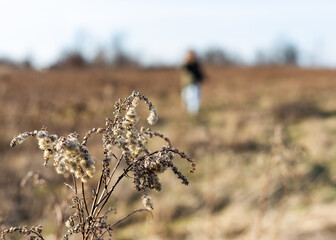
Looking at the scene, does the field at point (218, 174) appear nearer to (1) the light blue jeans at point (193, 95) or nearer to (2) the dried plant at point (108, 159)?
(1) the light blue jeans at point (193, 95)

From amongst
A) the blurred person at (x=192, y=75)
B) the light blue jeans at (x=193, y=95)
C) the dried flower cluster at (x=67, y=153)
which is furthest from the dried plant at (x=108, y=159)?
the light blue jeans at (x=193, y=95)

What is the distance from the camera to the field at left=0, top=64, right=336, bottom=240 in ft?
16.8

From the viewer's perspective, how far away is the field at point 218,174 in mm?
5125

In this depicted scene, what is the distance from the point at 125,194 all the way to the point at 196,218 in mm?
1453

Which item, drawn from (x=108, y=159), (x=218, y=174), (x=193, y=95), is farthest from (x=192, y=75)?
(x=108, y=159)

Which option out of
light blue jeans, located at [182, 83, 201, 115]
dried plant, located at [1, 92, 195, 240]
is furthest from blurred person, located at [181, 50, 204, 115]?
dried plant, located at [1, 92, 195, 240]

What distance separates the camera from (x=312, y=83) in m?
18.0

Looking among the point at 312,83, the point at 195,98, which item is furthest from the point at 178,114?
the point at 312,83

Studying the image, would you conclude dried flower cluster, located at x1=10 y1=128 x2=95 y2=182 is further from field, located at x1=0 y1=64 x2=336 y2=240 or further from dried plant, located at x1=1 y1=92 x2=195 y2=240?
field, located at x1=0 y1=64 x2=336 y2=240

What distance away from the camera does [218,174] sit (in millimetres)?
7797

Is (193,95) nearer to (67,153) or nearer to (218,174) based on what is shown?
(218,174)

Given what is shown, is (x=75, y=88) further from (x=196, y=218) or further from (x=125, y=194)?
(x=196, y=218)

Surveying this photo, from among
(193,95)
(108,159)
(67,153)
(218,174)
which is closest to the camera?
(67,153)

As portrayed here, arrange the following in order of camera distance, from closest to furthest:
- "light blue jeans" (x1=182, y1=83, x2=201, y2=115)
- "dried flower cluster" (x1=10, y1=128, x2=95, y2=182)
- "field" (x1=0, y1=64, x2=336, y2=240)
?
1. "dried flower cluster" (x1=10, y1=128, x2=95, y2=182)
2. "field" (x1=0, y1=64, x2=336, y2=240)
3. "light blue jeans" (x1=182, y1=83, x2=201, y2=115)
